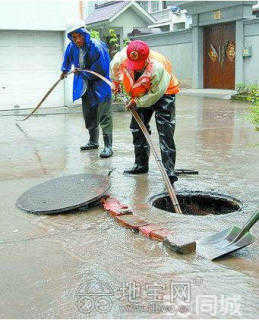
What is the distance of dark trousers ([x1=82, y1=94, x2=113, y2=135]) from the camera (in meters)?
7.39

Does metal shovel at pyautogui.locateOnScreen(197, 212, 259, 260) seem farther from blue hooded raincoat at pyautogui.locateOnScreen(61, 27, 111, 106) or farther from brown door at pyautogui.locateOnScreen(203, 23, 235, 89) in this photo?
brown door at pyautogui.locateOnScreen(203, 23, 235, 89)

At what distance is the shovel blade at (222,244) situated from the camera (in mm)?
3504

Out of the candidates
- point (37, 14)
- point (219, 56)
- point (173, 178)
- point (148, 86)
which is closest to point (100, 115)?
point (173, 178)

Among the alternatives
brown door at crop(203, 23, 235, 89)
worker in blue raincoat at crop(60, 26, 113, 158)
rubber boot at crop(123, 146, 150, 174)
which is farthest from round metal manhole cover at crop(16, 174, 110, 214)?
brown door at crop(203, 23, 235, 89)

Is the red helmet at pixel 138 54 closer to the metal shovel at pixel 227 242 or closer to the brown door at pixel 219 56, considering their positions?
the metal shovel at pixel 227 242

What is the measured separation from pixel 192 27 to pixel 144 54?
16.1 metres

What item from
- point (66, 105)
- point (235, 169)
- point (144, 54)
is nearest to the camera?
point (144, 54)

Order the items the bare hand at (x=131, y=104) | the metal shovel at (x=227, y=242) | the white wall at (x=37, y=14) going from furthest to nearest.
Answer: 1. the white wall at (x=37, y=14)
2. the bare hand at (x=131, y=104)
3. the metal shovel at (x=227, y=242)

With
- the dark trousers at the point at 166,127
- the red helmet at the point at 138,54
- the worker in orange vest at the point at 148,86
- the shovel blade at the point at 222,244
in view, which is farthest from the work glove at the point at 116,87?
the shovel blade at the point at 222,244

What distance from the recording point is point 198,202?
5.29 m

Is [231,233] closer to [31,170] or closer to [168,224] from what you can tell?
[168,224]

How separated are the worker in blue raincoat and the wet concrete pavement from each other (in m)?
0.55

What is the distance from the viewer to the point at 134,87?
201 inches

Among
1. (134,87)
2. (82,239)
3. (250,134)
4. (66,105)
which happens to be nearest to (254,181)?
(134,87)
